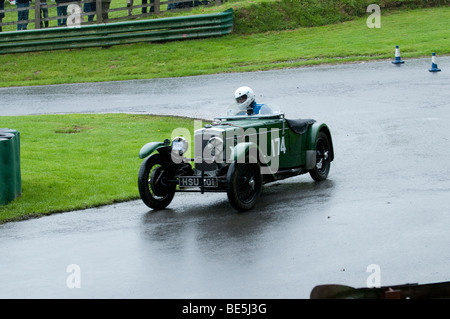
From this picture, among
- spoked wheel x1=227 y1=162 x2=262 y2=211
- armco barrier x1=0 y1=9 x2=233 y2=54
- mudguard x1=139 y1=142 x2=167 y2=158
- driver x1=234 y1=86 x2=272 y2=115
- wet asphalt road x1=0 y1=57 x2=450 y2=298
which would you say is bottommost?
wet asphalt road x1=0 y1=57 x2=450 y2=298

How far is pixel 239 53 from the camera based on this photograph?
2697 cm

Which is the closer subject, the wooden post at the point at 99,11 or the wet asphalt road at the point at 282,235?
the wet asphalt road at the point at 282,235

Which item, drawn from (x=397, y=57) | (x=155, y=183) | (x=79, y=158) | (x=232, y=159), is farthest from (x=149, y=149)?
(x=397, y=57)

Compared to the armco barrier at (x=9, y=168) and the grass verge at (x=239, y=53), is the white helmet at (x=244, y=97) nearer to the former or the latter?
the armco barrier at (x=9, y=168)

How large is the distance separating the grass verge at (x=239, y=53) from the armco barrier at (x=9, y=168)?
13.4 metres

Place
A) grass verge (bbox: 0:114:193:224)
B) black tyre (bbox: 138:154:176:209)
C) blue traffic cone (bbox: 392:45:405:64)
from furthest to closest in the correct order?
blue traffic cone (bbox: 392:45:405:64), grass verge (bbox: 0:114:193:224), black tyre (bbox: 138:154:176:209)

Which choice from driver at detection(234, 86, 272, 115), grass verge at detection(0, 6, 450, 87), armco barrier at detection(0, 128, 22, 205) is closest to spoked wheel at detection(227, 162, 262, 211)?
driver at detection(234, 86, 272, 115)

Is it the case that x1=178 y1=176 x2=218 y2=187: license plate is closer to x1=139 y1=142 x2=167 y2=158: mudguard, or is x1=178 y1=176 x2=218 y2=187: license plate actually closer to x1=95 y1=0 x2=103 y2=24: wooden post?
x1=139 y1=142 x2=167 y2=158: mudguard

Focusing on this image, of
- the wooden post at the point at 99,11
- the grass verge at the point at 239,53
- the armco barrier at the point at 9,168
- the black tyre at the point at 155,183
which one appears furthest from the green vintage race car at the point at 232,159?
the wooden post at the point at 99,11

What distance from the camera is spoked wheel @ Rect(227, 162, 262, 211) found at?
10.3 metres

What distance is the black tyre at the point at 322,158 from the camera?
40.9 feet

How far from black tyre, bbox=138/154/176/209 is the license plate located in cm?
37

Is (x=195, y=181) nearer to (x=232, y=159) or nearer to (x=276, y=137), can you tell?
(x=232, y=159)

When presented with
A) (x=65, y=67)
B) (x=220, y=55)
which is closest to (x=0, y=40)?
(x=65, y=67)
